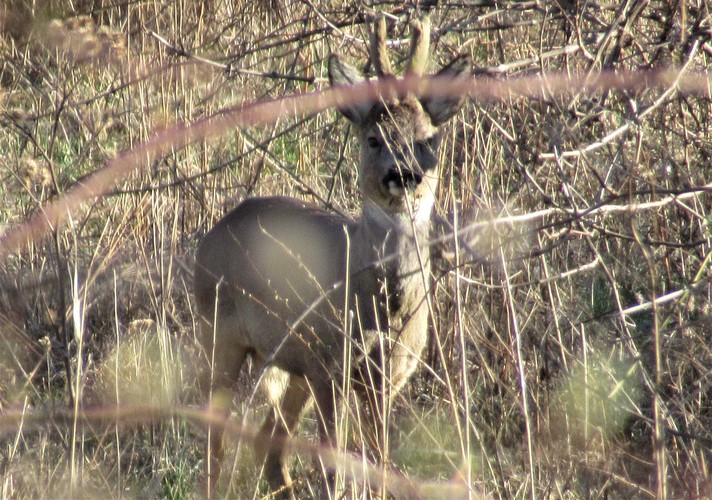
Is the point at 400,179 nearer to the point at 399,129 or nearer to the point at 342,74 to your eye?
the point at 399,129

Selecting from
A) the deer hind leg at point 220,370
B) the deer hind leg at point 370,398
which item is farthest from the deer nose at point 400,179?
the deer hind leg at point 220,370

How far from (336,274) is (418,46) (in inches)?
47.0

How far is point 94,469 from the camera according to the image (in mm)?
4809

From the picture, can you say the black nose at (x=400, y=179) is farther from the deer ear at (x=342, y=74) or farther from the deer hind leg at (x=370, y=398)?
the deer hind leg at (x=370, y=398)

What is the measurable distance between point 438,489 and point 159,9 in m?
4.47

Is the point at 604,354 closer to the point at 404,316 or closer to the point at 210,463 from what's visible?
the point at 404,316

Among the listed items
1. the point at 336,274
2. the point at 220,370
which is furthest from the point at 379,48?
the point at 220,370

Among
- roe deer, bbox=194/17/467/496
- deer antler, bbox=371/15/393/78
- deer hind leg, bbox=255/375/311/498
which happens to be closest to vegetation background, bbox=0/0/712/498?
deer hind leg, bbox=255/375/311/498

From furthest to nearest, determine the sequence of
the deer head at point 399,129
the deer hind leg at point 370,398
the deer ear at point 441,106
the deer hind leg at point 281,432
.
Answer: the deer hind leg at point 281,432 → the deer ear at point 441,106 → the deer head at point 399,129 → the deer hind leg at point 370,398

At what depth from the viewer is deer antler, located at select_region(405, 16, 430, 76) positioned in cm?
477

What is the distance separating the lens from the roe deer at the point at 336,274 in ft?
15.8

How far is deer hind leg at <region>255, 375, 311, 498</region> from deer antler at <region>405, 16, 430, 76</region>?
5.89 ft

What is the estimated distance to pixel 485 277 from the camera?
18.3 feet

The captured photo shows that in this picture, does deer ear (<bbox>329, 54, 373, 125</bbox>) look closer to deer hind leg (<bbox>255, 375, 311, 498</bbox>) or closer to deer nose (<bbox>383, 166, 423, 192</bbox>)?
deer nose (<bbox>383, 166, 423, 192</bbox>)
